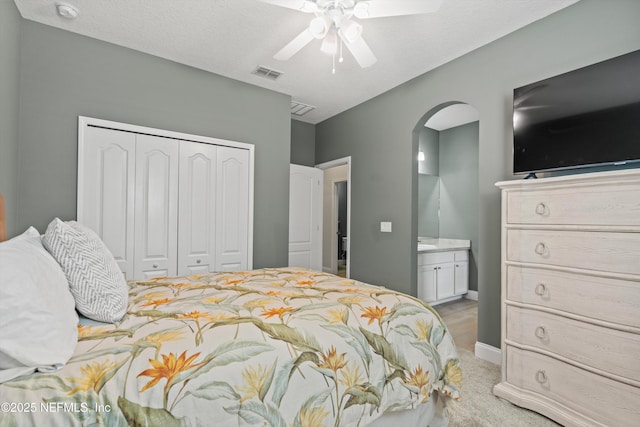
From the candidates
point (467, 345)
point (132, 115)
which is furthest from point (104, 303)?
point (467, 345)

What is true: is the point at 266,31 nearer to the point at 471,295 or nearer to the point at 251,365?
the point at 251,365

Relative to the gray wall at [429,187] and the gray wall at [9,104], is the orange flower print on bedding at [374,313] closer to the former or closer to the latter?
the gray wall at [9,104]

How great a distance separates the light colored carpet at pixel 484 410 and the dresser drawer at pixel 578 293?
684 millimetres

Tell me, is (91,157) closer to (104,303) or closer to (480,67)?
(104,303)

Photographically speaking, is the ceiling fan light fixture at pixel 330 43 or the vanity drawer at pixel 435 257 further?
the vanity drawer at pixel 435 257

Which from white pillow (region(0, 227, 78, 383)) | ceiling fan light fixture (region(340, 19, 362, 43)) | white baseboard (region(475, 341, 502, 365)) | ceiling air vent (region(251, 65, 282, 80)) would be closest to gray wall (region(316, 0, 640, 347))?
white baseboard (region(475, 341, 502, 365))

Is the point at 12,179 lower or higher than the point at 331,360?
higher

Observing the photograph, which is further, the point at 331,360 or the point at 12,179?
the point at 12,179

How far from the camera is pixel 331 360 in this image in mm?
1191

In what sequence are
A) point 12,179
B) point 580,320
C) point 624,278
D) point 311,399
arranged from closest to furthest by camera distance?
point 311,399
point 624,278
point 580,320
point 12,179

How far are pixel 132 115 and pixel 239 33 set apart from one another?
50.7 inches

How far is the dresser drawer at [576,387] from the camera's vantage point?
1.49 metres

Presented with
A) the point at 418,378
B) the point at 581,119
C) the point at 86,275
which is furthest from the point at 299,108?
the point at 418,378

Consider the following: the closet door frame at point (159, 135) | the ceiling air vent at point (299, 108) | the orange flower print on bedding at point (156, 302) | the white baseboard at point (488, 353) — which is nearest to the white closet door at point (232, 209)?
the closet door frame at point (159, 135)
